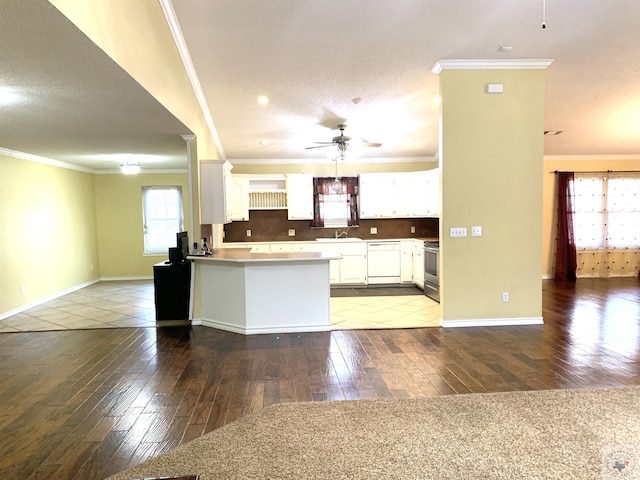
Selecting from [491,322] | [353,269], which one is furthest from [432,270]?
[491,322]

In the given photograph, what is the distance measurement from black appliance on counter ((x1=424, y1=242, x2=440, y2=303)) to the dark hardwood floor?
169 cm

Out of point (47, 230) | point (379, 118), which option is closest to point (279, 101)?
point (379, 118)

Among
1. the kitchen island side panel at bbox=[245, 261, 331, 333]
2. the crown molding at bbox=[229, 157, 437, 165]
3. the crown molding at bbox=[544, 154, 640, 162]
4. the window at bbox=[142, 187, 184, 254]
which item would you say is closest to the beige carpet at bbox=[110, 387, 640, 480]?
the kitchen island side panel at bbox=[245, 261, 331, 333]

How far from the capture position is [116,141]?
5.21 metres

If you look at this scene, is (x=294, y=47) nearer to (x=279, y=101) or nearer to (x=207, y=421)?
(x=279, y=101)

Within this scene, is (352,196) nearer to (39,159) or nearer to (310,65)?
(310,65)

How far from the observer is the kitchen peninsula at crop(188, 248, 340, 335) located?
174 inches

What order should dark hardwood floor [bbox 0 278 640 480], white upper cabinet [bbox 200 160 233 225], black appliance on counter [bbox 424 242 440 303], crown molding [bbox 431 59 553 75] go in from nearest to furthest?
1. dark hardwood floor [bbox 0 278 640 480]
2. crown molding [bbox 431 59 553 75]
3. white upper cabinet [bbox 200 160 233 225]
4. black appliance on counter [bbox 424 242 440 303]

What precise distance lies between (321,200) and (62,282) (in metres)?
5.15

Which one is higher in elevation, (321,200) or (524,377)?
(321,200)

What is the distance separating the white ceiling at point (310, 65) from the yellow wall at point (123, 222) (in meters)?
2.21

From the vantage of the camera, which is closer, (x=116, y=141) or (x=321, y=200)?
(x=116, y=141)

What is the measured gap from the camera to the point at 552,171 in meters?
7.76

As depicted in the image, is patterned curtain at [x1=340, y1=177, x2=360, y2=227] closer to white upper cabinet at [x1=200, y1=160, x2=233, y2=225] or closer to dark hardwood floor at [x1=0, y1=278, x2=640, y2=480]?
white upper cabinet at [x1=200, y1=160, x2=233, y2=225]
